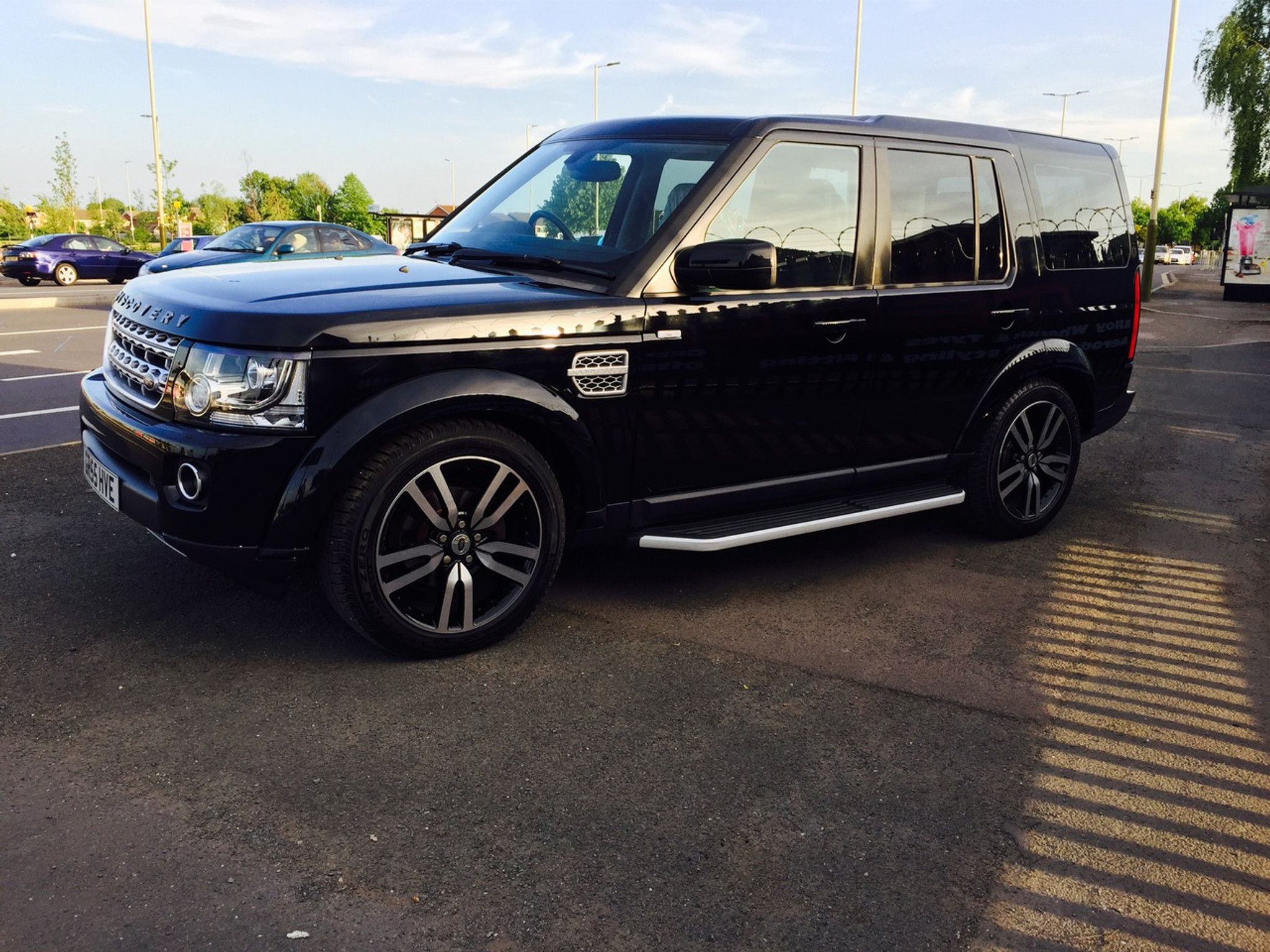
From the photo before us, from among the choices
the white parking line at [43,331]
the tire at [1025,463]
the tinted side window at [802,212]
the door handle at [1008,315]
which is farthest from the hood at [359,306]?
the white parking line at [43,331]

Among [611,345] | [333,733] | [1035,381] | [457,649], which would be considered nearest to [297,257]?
[611,345]

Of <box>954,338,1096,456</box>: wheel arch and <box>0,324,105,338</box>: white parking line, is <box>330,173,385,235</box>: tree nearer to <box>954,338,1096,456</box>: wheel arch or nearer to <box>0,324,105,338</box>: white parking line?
<box>0,324,105,338</box>: white parking line

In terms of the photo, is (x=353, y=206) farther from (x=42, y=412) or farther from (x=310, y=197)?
(x=42, y=412)

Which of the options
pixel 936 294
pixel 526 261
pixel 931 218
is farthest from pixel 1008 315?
pixel 526 261

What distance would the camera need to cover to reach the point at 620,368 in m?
3.93

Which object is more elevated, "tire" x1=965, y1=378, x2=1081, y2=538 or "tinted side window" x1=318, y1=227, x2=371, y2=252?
"tinted side window" x1=318, y1=227, x2=371, y2=252

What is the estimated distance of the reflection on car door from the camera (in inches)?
161

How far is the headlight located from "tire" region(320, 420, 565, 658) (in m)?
0.32

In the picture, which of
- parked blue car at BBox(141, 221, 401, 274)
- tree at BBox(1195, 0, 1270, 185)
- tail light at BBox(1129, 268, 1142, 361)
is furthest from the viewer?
tree at BBox(1195, 0, 1270, 185)

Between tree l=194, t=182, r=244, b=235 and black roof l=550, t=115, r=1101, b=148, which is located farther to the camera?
tree l=194, t=182, r=244, b=235

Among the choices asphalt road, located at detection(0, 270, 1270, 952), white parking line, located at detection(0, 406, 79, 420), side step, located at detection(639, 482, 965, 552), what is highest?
side step, located at detection(639, 482, 965, 552)

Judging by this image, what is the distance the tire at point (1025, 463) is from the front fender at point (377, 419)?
260cm

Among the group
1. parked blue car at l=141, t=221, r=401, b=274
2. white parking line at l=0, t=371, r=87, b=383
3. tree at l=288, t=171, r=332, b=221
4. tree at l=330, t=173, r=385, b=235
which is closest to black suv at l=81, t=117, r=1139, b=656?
white parking line at l=0, t=371, r=87, b=383

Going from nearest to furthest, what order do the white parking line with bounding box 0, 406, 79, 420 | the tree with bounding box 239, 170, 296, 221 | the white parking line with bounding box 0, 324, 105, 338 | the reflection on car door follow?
1. the reflection on car door
2. the white parking line with bounding box 0, 406, 79, 420
3. the white parking line with bounding box 0, 324, 105, 338
4. the tree with bounding box 239, 170, 296, 221
